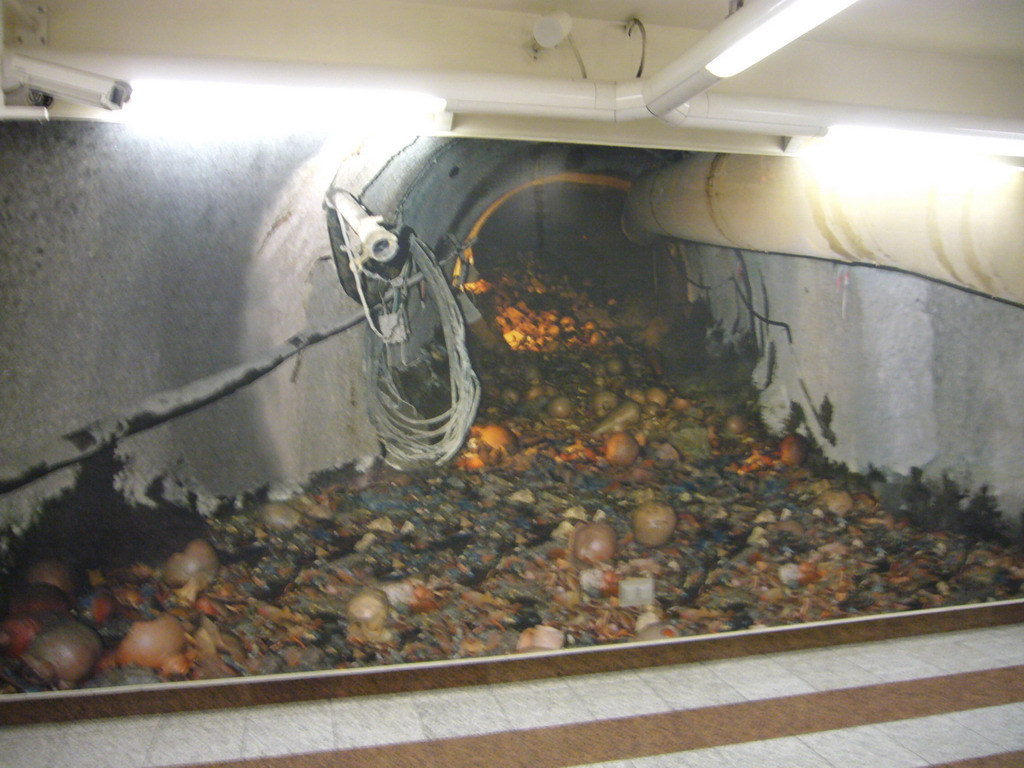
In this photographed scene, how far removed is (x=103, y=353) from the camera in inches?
133

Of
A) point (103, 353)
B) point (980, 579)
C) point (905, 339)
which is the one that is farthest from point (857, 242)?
point (103, 353)

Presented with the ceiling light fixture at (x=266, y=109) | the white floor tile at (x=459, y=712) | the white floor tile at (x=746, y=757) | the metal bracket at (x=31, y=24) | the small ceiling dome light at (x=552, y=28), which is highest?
the small ceiling dome light at (x=552, y=28)

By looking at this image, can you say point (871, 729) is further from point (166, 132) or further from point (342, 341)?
point (166, 132)

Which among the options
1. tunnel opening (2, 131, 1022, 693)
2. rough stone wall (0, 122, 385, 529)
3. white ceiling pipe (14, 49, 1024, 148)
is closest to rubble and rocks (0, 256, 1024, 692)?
tunnel opening (2, 131, 1022, 693)

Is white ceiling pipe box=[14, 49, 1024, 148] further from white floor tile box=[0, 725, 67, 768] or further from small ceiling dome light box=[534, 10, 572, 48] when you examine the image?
white floor tile box=[0, 725, 67, 768]

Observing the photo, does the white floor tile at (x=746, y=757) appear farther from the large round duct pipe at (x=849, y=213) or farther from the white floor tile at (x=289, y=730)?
the large round duct pipe at (x=849, y=213)

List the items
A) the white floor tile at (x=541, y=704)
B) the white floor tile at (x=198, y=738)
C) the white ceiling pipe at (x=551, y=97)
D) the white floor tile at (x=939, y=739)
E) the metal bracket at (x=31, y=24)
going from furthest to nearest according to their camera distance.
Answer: the white floor tile at (x=541, y=704) < the white floor tile at (x=939, y=739) < the white floor tile at (x=198, y=738) < the metal bracket at (x=31, y=24) < the white ceiling pipe at (x=551, y=97)

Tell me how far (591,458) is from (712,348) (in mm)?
796

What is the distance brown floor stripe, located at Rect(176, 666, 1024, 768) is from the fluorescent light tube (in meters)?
2.60

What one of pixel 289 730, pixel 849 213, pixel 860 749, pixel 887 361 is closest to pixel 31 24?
pixel 289 730

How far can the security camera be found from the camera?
9.44ft

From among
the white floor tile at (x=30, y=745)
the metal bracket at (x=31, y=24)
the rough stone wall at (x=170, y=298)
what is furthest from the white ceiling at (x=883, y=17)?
the white floor tile at (x=30, y=745)

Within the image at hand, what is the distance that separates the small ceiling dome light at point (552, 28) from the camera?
3457mm

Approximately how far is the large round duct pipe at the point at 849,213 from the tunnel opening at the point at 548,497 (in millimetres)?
125
